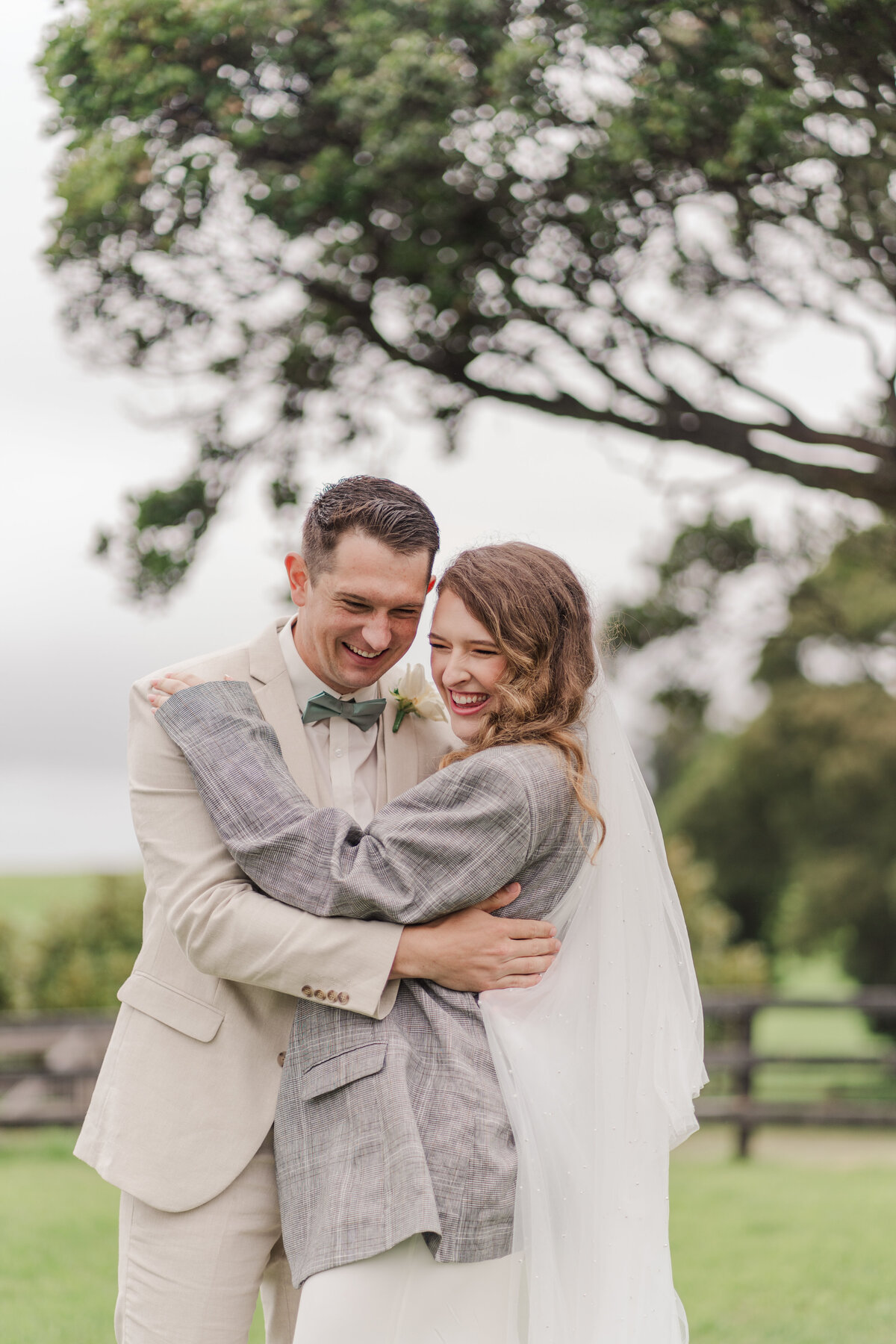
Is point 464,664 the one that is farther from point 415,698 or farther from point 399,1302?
point 399,1302

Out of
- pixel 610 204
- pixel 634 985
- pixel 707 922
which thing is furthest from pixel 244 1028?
pixel 707 922

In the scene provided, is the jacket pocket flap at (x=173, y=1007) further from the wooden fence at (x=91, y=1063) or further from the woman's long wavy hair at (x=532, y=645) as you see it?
the wooden fence at (x=91, y=1063)

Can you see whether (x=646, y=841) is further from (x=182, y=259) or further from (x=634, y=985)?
(x=182, y=259)

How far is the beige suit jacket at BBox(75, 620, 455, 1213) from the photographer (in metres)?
2.46

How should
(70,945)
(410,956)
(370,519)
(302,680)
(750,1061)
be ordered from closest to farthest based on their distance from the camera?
(410,956) < (370,519) < (302,680) < (750,1061) < (70,945)

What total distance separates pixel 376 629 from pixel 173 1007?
0.90m

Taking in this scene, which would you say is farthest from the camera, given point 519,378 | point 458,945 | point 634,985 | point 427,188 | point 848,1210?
point 848,1210

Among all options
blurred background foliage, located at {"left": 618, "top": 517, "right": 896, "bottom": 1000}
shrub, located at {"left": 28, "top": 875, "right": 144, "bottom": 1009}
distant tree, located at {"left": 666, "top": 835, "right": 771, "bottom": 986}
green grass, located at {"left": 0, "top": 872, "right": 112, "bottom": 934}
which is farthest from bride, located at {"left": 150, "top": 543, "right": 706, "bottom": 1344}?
green grass, located at {"left": 0, "top": 872, "right": 112, "bottom": 934}

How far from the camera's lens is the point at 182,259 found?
5723 mm

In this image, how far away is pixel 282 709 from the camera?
2822 mm

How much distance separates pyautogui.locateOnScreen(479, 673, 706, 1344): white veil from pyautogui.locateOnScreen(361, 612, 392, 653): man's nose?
48cm

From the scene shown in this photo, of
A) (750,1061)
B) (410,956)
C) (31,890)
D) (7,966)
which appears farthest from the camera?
(31,890)

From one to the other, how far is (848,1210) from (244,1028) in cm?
612

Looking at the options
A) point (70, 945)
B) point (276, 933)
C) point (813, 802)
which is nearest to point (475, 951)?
point (276, 933)
